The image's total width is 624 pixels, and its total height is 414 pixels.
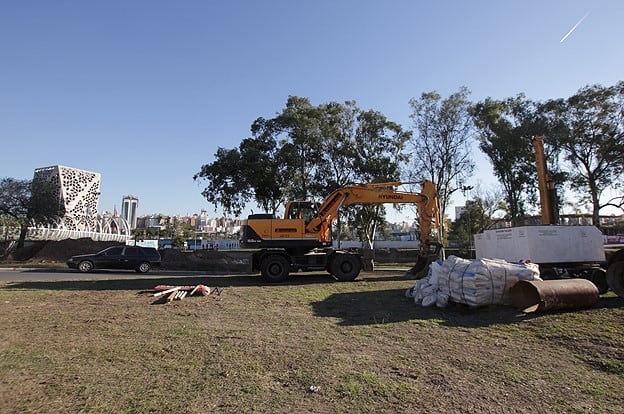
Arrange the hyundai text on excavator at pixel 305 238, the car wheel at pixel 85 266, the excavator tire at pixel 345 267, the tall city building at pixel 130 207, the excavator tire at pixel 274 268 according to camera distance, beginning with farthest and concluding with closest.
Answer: the tall city building at pixel 130 207 → the car wheel at pixel 85 266 → the excavator tire at pixel 345 267 → the excavator tire at pixel 274 268 → the hyundai text on excavator at pixel 305 238

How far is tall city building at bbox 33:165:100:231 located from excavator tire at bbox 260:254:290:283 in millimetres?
74556

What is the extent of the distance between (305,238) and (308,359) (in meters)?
10.6

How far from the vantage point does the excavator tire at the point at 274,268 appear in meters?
16.4

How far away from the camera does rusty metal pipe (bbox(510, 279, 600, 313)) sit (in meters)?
8.24

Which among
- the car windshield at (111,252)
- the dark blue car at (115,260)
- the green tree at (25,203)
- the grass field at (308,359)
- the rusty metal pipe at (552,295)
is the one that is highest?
the green tree at (25,203)

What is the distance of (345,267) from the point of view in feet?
54.7

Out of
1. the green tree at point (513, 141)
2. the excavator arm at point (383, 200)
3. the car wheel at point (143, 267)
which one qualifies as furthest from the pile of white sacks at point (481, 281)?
the green tree at point (513, 141)

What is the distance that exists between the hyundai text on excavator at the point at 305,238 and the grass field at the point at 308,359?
6235mm

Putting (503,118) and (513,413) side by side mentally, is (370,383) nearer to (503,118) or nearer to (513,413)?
(513,413)

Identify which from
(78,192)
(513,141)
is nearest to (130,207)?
(78,192)

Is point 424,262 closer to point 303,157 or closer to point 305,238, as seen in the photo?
point 305,238

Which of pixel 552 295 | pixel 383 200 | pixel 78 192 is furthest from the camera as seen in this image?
pixel 78 192

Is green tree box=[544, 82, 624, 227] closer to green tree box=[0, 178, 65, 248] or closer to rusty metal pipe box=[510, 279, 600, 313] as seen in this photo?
rusty metal pipe box=[510, 279, 600, 313]

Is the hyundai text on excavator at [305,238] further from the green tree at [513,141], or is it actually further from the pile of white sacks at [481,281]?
the green tree at [513,141]
